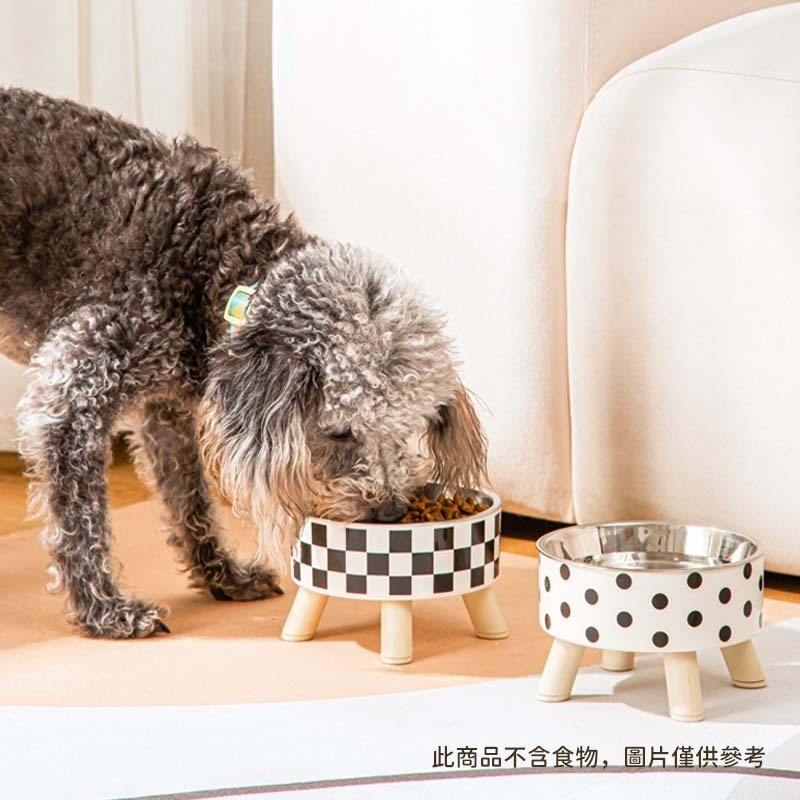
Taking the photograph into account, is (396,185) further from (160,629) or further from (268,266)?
(160,629)

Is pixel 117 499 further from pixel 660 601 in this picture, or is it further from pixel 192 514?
pixel 660 601

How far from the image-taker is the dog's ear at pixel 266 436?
189 centimetres

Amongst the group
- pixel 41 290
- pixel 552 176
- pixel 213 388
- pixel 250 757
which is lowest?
pixel 250 757

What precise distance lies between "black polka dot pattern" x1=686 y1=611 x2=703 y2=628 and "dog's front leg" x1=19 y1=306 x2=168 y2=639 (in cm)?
87

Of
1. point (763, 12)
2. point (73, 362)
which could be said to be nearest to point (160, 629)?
point (73, 362)

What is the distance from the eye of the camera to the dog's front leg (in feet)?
6.79

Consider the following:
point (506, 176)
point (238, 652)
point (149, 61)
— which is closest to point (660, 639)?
point (238, 652)

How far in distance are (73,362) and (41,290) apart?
6.7 inches

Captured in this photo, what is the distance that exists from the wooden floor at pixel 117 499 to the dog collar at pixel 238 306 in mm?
636

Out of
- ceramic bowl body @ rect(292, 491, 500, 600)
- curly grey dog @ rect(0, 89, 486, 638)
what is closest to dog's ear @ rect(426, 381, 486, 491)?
curly grey dog @ rect(0, 89, 486, 638)

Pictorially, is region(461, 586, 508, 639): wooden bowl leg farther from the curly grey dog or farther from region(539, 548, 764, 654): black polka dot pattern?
region(539, 548, 764, 654): black polka dot pattern

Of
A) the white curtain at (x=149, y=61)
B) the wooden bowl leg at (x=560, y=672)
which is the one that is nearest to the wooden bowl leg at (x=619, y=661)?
the wooden bowl leg at (x=560, y=672)

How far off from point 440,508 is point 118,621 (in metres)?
0.54

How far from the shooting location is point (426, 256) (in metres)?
2.61
